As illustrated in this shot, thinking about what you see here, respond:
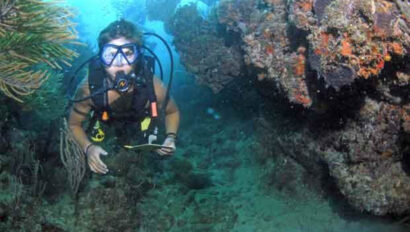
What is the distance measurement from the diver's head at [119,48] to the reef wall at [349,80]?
189 cm

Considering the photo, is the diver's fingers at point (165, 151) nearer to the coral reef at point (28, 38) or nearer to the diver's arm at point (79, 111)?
the diver's arm at point (79, 111)

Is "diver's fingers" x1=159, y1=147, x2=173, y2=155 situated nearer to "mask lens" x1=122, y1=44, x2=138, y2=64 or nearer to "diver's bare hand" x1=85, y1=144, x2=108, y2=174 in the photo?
"diver's bare hand" x1=85, y1=144, x2=108, y2=174

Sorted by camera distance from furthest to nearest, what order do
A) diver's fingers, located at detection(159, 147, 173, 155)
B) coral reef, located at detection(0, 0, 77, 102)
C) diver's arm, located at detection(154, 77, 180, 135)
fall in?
diver's arm, located at detection(154, 77, 180, 135) < diver's fingers, located at detection(159, 147, 173, 155) < coral reef, located at detection(0, 0, 77, 102)

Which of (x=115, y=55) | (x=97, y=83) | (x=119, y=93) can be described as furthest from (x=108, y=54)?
(x=119, y=93)

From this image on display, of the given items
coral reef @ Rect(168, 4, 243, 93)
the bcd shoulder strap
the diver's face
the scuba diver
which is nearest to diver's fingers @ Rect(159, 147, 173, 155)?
the scuba diver

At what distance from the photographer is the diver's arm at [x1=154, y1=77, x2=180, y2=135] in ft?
15.9

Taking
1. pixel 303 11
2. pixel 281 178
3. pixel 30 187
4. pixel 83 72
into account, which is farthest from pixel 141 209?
pixel 83 72

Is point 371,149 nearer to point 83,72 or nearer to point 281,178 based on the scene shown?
point 281,178

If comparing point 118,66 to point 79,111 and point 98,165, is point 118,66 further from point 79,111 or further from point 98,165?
point 98,165

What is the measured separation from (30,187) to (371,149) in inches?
192

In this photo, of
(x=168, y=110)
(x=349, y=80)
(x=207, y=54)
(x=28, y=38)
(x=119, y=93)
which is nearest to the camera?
(x=349, y=80)

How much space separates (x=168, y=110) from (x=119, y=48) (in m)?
1.25

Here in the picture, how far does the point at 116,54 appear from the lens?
419 cm

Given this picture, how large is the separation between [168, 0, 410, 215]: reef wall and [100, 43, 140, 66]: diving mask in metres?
1.96
